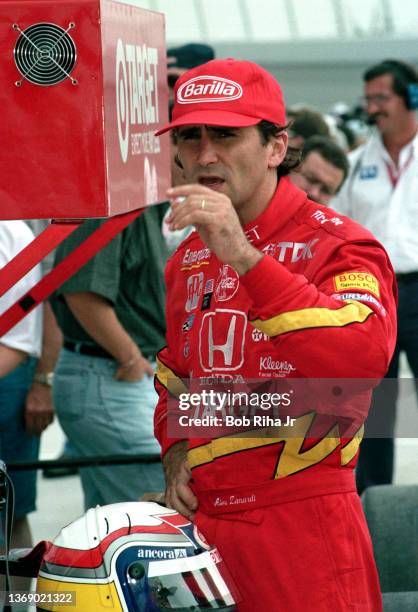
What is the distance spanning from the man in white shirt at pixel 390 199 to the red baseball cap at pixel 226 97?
9.77ft

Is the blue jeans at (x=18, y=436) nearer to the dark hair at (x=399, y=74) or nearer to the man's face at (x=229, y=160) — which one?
the man's face at (x=229, y=160)

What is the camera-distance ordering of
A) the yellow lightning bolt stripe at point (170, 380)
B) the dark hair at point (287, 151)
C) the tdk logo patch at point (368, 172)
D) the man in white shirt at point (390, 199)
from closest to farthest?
the dark hair at point (287, 151), the yellow lightning bolt stripe at point (170, 380), the man in white shirt at point (390, 199), the tdk logo patch at point (368, 172)

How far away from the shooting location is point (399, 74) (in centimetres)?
597

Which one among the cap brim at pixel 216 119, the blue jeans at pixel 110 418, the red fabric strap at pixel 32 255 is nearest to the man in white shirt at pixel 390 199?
the blue jeans at pixel 110 418

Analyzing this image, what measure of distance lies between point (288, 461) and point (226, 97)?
78 cm

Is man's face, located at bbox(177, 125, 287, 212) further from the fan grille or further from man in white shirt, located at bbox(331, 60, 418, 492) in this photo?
man in white shirt, located at bbox(331, 60, 418, 492)

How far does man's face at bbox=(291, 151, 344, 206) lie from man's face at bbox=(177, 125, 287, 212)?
357 cm

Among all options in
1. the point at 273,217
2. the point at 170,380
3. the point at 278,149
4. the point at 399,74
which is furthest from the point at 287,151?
the point at 399,74

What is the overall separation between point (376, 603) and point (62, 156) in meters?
1.19

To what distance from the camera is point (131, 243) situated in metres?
4.05

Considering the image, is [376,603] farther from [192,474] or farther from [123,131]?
[123,131]

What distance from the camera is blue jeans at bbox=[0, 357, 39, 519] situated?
417 cm

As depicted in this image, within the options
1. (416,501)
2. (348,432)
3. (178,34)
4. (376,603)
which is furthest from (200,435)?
(178,34)

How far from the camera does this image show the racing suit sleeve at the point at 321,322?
204 cm
